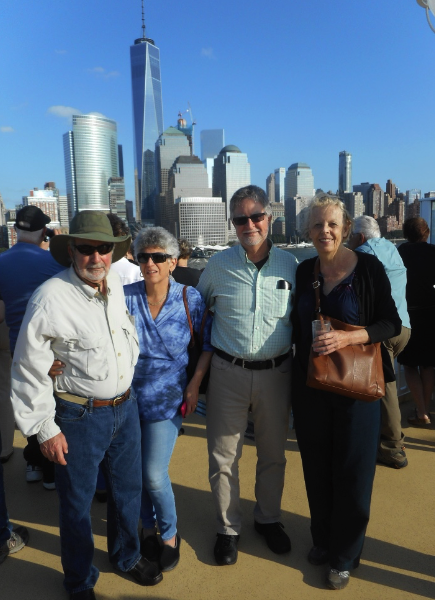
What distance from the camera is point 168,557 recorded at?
2135mm

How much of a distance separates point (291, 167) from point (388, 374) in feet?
624

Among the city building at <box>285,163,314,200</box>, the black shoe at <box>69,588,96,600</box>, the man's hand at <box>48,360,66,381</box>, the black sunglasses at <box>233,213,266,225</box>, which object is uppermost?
the city building at <box>285,163,314,200</box>

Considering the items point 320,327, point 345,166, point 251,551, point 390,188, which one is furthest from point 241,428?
point 345,166

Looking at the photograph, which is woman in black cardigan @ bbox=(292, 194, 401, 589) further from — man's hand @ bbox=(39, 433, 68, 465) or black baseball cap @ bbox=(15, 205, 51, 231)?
black baseball cap @ bbox=(15, 205, 51, 231)

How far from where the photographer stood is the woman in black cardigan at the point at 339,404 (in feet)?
6.33

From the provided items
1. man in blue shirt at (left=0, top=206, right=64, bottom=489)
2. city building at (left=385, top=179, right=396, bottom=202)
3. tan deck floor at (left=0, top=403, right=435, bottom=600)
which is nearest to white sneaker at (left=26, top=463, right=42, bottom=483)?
tan deck floor at (left=0, top=403, right=435, bottom=600)

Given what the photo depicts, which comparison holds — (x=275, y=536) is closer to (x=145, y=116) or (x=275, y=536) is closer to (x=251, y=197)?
(x=251, y=197)

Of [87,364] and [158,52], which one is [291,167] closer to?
[158,52]

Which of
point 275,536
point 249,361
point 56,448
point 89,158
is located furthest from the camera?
point 89,158

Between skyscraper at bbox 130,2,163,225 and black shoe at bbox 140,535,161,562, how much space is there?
16279 centimetres

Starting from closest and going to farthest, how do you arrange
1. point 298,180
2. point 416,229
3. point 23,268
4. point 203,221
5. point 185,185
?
point 23,268, point 416,229, point 203,221, point 185,185, point 298,180

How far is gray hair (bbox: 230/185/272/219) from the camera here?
2.15m

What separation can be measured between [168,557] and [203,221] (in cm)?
10838

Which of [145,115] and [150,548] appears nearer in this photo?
[150,548]
